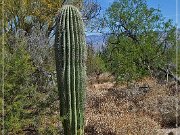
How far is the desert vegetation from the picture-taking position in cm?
818

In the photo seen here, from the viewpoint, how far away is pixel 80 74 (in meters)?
8.38

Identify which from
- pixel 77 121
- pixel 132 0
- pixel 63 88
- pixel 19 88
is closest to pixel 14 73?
pixel 19 88

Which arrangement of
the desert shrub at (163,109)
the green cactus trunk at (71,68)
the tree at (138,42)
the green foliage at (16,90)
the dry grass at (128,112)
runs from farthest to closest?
the tree at (138,42) → the desert shrub at (163,109) → the dry grass at (128,112) → the green cactus trunk at (71,68) → the green foliage at (16,90)

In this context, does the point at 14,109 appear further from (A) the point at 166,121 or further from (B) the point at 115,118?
(A) the point at 166,121

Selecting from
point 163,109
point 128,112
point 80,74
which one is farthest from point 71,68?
point 163,109

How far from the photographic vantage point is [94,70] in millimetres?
30328

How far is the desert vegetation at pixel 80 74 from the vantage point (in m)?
8.18

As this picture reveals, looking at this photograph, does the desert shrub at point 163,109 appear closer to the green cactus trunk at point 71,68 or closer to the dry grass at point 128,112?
the dry grass at point 128,112

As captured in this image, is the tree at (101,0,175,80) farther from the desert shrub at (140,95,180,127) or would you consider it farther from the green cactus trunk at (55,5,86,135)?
the green cactus trunk at (55,5,86,135)

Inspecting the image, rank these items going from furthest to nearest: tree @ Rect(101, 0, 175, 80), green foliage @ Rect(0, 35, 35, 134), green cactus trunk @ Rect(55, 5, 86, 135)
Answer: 1. tree @ Rect(101, 0, 175, 80)
2. green cactus trunk @ Rect(55, 5, 86, 135)
3. green foliage @ Rect(0, 35, 35, 134)

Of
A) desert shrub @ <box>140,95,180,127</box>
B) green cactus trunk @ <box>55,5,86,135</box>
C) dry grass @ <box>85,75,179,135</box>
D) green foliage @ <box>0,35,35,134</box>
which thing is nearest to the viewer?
green foliage @ <box>0,35,35,134</box>

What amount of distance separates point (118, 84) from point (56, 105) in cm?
769

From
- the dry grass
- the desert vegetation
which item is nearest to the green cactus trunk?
the desert vegetation

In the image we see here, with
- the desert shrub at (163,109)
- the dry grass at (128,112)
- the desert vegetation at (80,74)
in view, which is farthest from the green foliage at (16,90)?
the desert shrub at (163,109)
